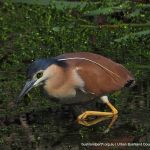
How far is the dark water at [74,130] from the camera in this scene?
8.03 meters

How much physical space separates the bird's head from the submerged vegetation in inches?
49.8

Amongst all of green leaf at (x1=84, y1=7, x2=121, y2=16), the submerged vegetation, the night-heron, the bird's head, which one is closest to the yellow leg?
the night-heron

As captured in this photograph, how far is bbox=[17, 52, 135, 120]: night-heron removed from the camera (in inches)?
338

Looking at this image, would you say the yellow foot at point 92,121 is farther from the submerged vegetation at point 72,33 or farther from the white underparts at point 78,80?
the submerged vegetation at point 72,33

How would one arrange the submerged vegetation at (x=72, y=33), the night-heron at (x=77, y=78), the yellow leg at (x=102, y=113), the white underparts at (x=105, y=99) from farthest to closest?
the submerged vegetation at (x=72, y=33)
the white underparts at (x=105, y=99)
the yellow leg at (x=102, y=113)
the night-heron at (x=77, y=78)

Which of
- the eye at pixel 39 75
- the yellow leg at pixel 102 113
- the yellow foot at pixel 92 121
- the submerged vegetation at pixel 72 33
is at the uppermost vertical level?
the eye at pixel 39 75

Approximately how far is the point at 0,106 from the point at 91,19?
12.1ft

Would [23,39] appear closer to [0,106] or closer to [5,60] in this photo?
[5,60]

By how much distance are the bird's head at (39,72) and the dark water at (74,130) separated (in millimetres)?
368

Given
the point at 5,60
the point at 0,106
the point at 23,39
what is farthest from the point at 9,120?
the point at 23,39

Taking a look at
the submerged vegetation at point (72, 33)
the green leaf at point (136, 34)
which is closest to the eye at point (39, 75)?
Result: the submerged vegetation at point (72, 33)

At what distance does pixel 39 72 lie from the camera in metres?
8.52

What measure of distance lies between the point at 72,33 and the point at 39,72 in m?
3.72

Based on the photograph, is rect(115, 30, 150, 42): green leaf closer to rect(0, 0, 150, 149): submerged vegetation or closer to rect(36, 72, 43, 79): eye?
rect(0, 0, 150, 149): submerged vegetation
